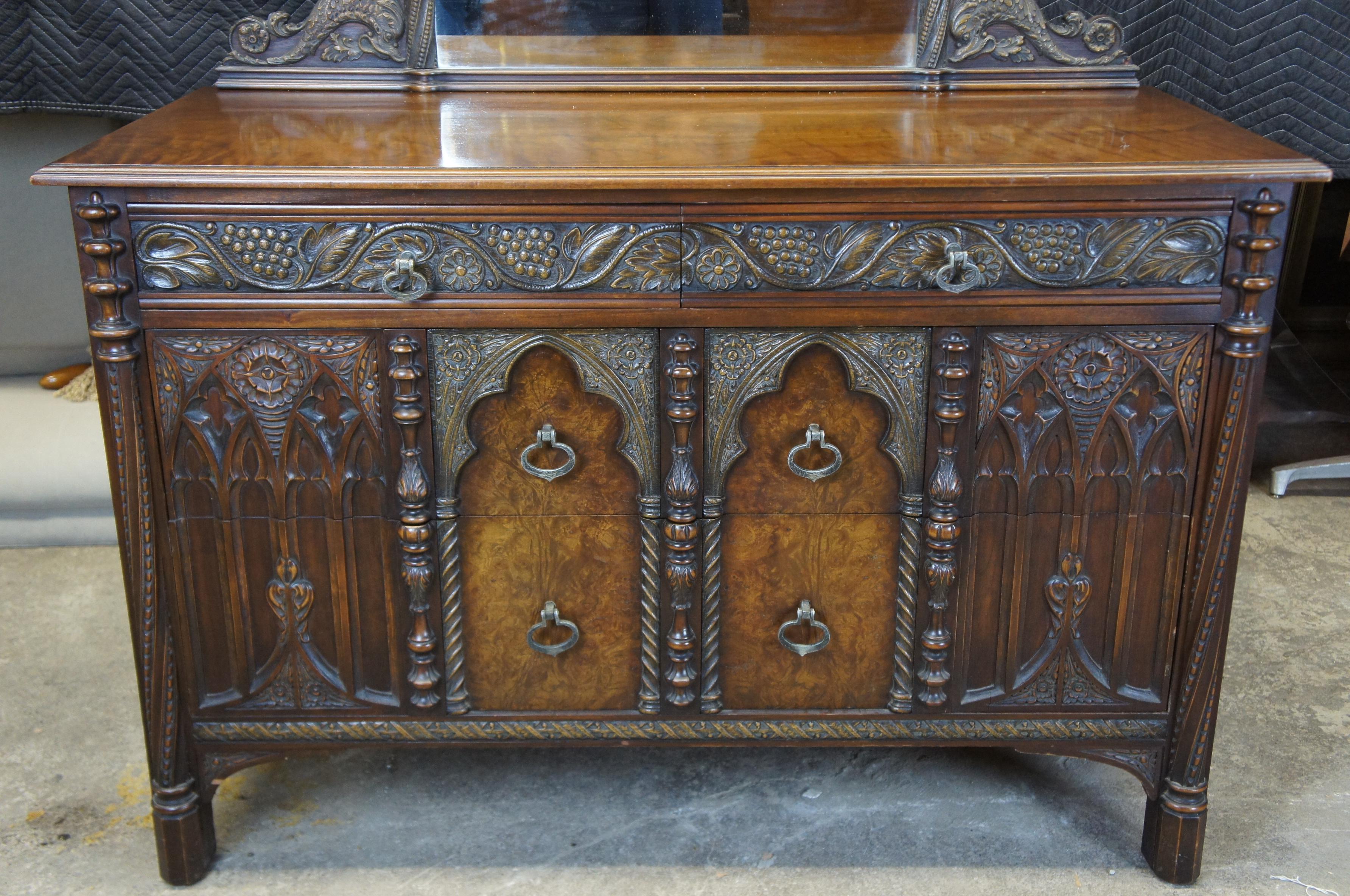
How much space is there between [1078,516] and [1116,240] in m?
0.41

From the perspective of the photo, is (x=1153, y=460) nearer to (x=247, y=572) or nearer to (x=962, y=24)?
(x=962, y=24)

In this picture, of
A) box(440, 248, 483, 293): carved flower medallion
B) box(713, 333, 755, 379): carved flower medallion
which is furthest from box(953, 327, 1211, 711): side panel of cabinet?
box(440, 248, 483, 293): carved flower medallion

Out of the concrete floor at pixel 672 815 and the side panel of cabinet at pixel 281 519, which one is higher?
the side panel of cabinet at pixel 281 519

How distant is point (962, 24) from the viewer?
86.1 inches

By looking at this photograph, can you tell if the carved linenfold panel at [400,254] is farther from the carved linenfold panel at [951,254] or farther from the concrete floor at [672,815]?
the concrete floor at [672,815]

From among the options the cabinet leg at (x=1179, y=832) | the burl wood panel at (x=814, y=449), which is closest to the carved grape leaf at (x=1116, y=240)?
the burl wood panel at (x=814, y=449)

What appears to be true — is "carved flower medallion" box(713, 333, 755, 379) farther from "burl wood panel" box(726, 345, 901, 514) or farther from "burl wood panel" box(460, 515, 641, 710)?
"burl wood panel" box(460, 515, 641, 710)

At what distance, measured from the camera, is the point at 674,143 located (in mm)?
1840

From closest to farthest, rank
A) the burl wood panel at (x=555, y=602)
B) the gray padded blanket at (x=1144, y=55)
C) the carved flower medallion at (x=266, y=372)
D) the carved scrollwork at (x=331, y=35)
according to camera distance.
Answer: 1. the carved flower medallion at (x=266, y=372)
2. the burl wood panel at (x=555, y=602)
3. the carved scrollwork at (x=331, y=35)
4. the gray padded blanket at (x=1144, y=55)

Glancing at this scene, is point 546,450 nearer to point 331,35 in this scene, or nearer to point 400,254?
point 400,254

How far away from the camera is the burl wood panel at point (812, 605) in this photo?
6.24ft

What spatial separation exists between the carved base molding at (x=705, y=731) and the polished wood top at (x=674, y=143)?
2.72ft

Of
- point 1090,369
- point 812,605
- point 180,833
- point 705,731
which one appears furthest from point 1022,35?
point 180,833

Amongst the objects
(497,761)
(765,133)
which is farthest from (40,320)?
(765,133)
